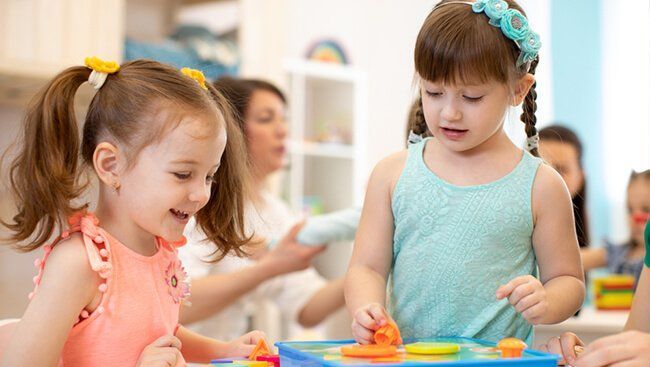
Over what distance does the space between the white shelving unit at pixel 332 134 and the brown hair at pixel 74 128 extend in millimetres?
3249

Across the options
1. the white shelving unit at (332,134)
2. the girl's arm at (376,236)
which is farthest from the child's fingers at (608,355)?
the white shelving unit at (332,134)

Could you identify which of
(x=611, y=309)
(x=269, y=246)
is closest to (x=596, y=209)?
(x=611, y=309)

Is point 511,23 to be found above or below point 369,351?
above

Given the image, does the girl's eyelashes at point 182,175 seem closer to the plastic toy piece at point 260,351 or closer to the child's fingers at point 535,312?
the plastic toy piece at point 260,351

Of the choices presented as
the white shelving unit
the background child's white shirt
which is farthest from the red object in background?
the white shelving unit

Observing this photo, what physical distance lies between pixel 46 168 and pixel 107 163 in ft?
0.22

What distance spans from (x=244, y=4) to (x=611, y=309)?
154 cm

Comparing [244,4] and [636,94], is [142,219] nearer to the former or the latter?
[244,4]

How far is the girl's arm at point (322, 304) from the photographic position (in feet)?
6.37

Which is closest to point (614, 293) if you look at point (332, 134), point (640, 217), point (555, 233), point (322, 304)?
point (640, 217)

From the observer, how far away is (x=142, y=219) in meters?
0.96

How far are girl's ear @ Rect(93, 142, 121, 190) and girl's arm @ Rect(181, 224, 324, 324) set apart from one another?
30.7 inches

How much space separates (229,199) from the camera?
1113mm

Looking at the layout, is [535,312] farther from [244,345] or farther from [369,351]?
[244,345]
